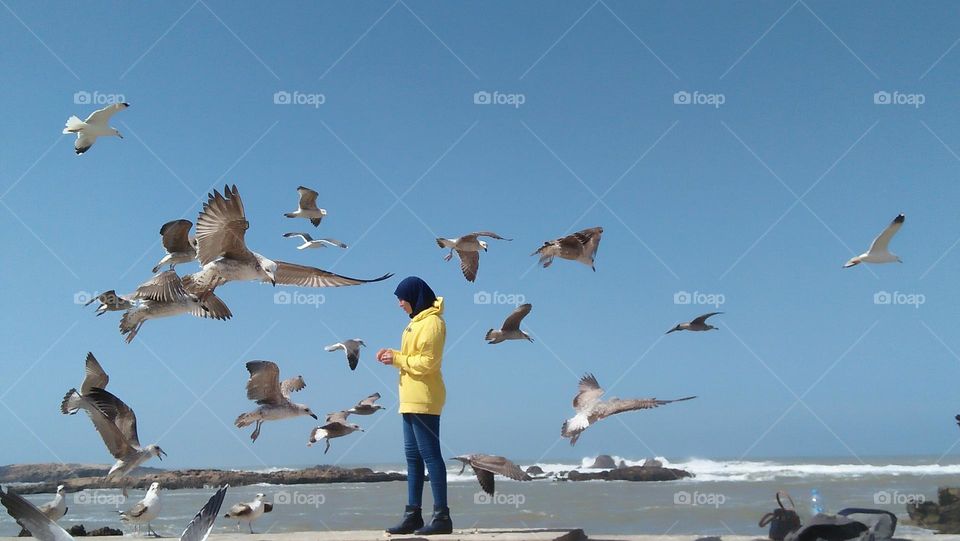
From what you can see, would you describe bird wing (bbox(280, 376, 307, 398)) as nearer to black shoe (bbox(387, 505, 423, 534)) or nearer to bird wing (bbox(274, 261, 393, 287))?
bird wing (bbox(274, 261, 393, 287))

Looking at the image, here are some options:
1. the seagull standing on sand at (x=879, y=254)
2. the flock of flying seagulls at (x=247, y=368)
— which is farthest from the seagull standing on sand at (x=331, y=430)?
the seagull standing on sand at (x=879, y=254)

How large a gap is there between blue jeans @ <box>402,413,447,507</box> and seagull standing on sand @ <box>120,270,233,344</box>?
9.11 feet

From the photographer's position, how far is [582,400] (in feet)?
27.9

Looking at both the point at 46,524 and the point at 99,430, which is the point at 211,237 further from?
the point at 46,524

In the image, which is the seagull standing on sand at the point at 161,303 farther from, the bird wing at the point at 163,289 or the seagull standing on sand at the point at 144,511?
the seagull standing on sand at the point at 144,511

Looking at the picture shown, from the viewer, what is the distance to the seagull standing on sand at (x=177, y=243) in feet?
28.2

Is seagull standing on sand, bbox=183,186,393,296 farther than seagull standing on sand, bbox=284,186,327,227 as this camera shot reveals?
No

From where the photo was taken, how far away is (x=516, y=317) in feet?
37.4

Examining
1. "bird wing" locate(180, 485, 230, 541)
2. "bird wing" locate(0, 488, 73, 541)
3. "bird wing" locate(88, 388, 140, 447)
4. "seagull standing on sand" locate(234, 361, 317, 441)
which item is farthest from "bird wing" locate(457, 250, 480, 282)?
"bird wing" locate(0, 488, 73, 541)

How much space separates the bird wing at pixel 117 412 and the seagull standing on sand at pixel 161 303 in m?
0.57

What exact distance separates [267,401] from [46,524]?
3.48 meters

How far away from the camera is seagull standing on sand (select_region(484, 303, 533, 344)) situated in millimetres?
11383

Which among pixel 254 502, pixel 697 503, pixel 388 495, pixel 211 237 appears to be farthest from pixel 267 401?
pixel 697 503

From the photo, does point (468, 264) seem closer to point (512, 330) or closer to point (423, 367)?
point (512, 330)
